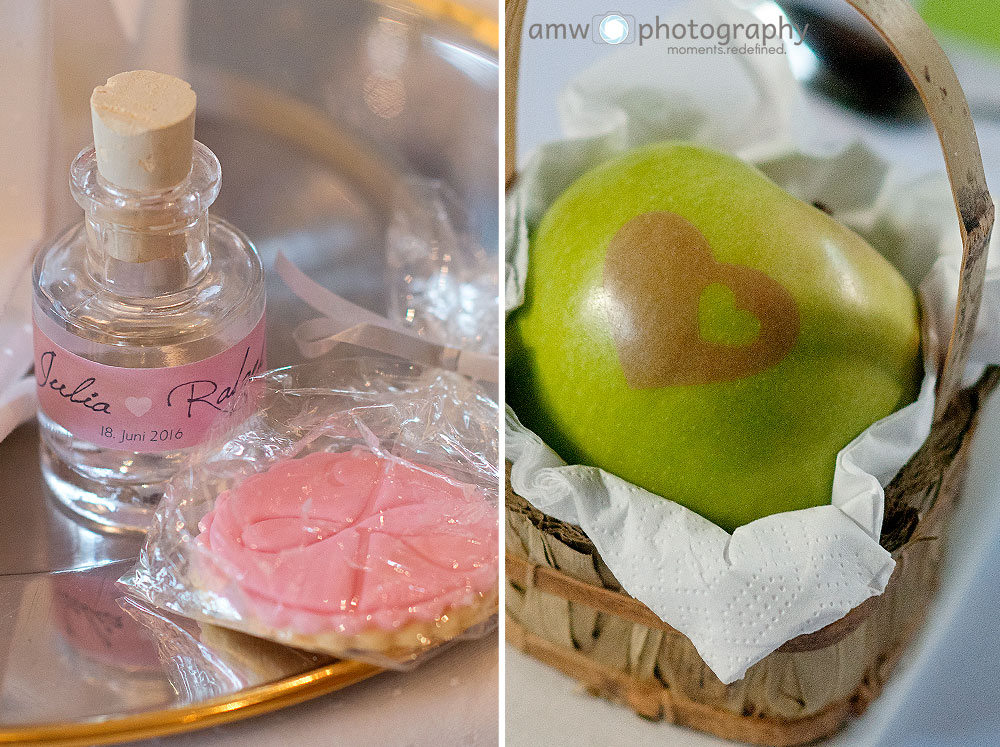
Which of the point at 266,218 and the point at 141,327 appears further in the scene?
the point at 266,218

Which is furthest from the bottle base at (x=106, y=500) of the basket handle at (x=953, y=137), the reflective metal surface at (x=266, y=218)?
the basket handle at (x=953, y=137)

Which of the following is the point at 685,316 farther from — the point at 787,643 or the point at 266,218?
the point at 266,218

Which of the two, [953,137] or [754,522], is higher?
[953,137]

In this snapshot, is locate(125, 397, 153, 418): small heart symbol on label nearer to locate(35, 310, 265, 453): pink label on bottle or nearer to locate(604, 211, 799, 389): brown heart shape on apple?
locate(35, 310, 265, 453): pink label on bottle

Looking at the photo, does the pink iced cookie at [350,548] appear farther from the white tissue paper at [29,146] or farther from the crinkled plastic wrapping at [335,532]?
the white tissue paper at [29,146]

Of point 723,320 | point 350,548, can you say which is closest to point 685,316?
point 723,320
